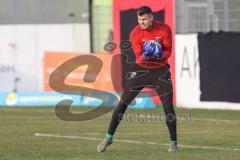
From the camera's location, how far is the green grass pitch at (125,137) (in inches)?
494

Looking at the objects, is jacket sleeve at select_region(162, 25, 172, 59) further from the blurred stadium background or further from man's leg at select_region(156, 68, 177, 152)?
the blurred stadium background

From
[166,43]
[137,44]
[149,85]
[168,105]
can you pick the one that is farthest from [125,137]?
[166,43]

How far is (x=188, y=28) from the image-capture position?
28.9m

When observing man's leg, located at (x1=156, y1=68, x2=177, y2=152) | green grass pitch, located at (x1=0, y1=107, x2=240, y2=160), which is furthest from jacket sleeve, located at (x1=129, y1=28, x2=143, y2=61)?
green grass pitch, located at (x1=0, y1=107, x2=240, y2=160)

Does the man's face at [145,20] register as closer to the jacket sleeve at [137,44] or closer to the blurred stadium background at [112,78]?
the jacket sleeve at [137,44]

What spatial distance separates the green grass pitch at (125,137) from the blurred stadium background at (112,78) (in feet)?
0.05

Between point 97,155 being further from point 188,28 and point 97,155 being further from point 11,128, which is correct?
point 188,28

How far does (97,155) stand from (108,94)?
51.8 feet

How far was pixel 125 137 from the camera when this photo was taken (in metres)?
15.9

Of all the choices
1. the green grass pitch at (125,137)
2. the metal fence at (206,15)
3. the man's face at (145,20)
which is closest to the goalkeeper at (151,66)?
the man's face at (145,20)

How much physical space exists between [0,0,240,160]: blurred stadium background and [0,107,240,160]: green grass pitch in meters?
0.02

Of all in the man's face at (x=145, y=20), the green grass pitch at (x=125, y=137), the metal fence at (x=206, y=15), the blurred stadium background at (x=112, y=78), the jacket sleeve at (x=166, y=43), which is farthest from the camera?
the metal fence at (x=206, y=15)

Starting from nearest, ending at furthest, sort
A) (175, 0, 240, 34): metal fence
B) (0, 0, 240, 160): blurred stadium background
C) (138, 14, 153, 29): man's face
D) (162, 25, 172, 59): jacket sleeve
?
1. (138, 14, 153, 29): man's face
2. (162, 25, 172, 59): jacket sleeve
3. (0, 0, 240, 160): blurred stadium background
4. (175, 0, 240, 34): metal fence

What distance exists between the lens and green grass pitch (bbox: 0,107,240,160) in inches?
494
